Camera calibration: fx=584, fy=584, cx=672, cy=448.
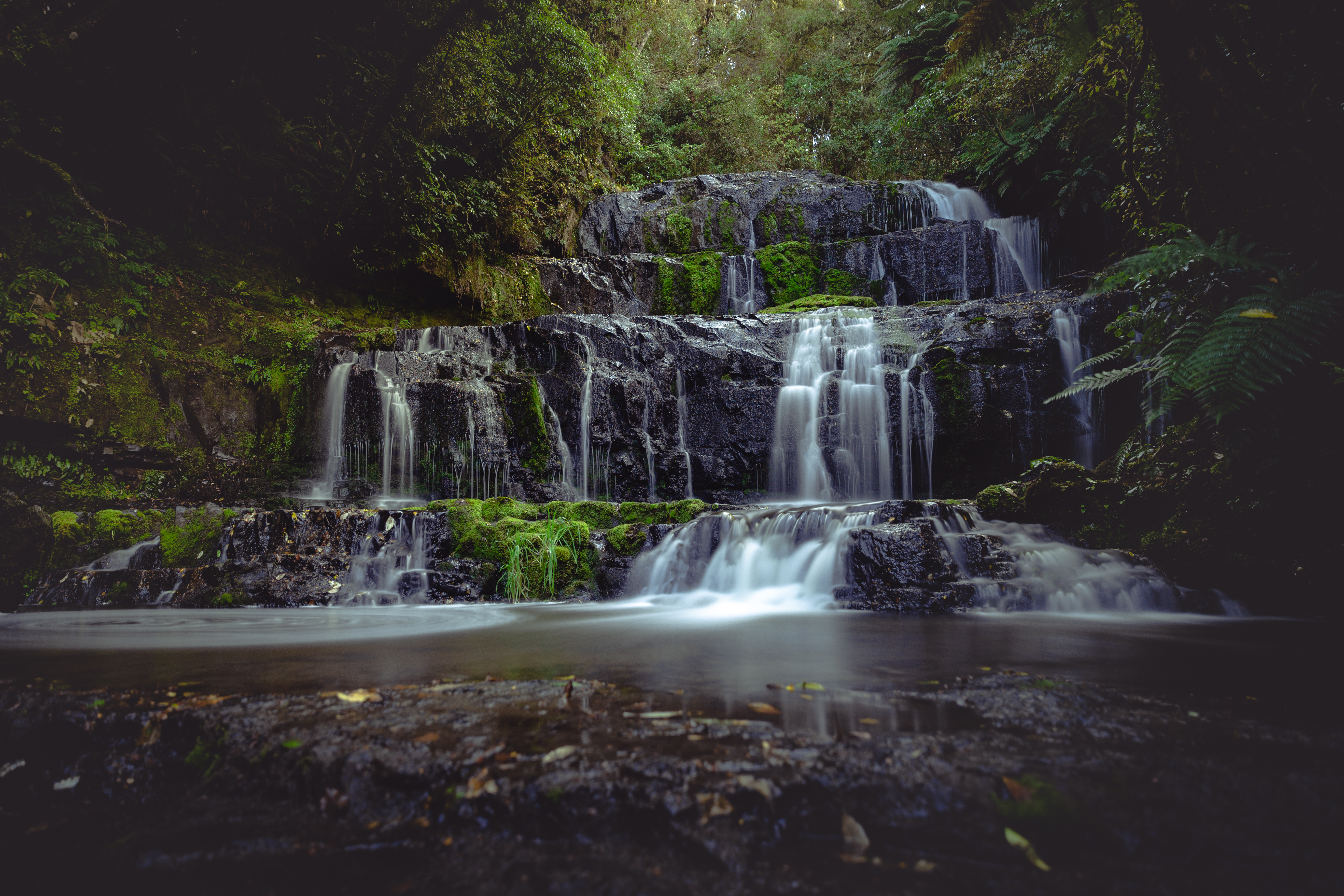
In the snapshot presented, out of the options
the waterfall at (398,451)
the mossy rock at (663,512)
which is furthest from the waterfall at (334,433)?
the mossy rock at (663,512)

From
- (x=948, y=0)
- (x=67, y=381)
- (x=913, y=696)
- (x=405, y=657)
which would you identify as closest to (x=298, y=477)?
(x=67, y=381)

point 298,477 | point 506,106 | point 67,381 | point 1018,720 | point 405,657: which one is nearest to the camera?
point 1018,720

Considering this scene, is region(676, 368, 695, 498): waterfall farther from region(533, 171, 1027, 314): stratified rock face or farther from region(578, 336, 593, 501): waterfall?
region(533, 171, 1027, 314): stratified rock face

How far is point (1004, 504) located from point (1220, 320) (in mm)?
2385

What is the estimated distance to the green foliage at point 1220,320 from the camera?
138 inches

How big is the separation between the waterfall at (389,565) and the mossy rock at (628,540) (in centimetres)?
193

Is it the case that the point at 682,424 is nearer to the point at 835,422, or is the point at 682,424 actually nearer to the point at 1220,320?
the point at 835,422

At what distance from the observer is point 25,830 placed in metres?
1.24

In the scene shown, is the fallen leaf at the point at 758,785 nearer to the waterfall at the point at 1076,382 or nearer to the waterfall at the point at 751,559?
the waterfall at the point at 751,559

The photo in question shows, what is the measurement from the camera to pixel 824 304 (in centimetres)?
1245

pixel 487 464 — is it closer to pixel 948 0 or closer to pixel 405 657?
pixel 405 657

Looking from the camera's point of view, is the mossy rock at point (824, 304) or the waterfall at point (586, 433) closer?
the waterfall at point (586, 433)

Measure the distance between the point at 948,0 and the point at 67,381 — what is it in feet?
60.4

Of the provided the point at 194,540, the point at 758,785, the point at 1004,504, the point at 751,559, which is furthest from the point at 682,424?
the point at 758,785
